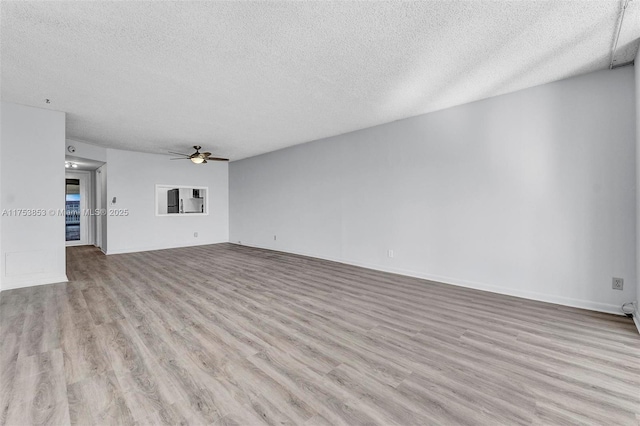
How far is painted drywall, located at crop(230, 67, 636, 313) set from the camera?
10.1ft

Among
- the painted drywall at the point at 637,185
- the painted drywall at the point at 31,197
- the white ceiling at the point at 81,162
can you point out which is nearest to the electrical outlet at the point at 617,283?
the painted drywall at the point at 637,185

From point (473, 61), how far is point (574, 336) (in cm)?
284

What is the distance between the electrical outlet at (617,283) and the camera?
3025 millimetres

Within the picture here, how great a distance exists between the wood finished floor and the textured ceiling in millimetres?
2686

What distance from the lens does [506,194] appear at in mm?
3734

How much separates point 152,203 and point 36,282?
3.78m

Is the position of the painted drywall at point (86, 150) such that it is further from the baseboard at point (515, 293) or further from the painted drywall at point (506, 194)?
the baseboard at point (515, 293)

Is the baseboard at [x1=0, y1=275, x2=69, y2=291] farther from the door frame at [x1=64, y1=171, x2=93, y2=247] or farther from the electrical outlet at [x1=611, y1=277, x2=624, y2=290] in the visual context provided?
the electrical outlet at [x1=611, y1=277, x2=624, y2=290]

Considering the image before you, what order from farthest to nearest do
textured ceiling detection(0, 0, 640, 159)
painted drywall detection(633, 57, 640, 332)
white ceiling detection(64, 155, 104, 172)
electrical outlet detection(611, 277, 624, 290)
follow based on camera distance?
white ceiling detection(64, 155, 104, 172) → electrical outlet detection(611, 277, 624, 290) → painted drywall detection(633, 57, 640, 332) → textured ceiling detection(0, 0, 640, 159)

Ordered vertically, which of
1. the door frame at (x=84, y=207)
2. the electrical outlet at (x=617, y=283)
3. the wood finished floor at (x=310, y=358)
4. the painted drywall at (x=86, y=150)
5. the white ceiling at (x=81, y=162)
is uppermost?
the painted drywall at (x=86, y=150)

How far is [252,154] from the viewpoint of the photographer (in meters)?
7.98

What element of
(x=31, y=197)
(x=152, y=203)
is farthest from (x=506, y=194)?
(x=152, y=203)

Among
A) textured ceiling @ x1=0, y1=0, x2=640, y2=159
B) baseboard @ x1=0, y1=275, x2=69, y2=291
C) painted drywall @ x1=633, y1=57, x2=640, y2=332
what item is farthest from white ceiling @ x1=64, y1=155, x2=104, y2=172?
painted drywall @ x1=633, y1=57, x2=640, y2=332

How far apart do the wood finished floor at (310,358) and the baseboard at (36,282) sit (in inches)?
9.3
